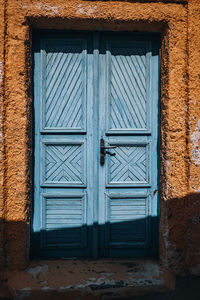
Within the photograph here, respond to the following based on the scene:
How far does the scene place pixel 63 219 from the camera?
2723 mm

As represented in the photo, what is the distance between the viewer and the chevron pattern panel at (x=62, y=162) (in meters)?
2.71

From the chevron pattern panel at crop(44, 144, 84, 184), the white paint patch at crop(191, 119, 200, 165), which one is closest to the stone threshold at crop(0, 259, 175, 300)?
the chevron pattern panel at crop(44, 144, 84, 184)

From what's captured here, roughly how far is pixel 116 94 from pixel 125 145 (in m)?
0.55

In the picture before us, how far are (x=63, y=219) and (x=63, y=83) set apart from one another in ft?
4.71

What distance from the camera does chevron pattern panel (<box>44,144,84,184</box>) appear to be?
2713mm

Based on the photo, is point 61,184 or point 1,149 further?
point 61,184

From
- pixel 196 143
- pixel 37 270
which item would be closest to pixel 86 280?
pixel 37 270

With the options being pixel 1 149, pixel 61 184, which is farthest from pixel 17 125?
pixel 61 184

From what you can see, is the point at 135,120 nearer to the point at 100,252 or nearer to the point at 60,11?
the point at 60,11

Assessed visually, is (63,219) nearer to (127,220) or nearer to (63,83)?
(127,220)

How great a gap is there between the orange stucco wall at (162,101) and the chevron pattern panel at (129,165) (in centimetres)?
25

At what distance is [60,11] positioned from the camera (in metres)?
2.41

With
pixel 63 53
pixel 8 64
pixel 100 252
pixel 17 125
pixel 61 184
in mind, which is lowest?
pixel 100 252

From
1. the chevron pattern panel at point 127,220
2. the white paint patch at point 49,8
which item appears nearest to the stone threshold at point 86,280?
the chevron pattern panel at point 127,220
